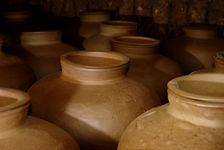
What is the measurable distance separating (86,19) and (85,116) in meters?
1.91

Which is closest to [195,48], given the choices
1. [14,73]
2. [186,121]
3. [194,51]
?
[194,51]

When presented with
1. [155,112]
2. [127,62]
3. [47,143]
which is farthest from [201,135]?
[127,62]

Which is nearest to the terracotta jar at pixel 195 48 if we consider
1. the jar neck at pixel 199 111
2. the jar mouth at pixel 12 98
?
the jar neck at pixel 199 111

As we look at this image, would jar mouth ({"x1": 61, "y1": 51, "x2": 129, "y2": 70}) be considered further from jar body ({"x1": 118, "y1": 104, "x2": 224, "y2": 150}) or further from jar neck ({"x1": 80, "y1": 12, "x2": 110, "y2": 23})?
jar neck ({"x1": 80, "y1": 12, "x2": 110, "y2": 23})

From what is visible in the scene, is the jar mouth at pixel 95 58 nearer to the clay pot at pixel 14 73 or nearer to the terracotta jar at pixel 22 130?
the clay pot at pixel 14 73

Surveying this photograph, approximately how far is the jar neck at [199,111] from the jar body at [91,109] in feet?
1.44

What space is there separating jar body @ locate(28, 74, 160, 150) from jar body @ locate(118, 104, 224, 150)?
28 cm

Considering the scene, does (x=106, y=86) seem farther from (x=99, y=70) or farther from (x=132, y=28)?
(x=132, y=28)

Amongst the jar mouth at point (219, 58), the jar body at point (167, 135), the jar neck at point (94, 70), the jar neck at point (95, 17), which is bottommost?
the jar body at point (167, 135)

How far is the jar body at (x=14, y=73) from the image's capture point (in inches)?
69.7

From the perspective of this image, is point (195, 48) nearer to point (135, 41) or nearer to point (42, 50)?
point (135, 41)

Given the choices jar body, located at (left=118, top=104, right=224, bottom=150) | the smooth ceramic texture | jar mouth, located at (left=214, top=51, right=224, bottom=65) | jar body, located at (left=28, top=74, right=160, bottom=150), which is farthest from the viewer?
the smooth ceramic texture

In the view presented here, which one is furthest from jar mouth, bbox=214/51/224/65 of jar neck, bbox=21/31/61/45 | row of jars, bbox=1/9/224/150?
jar neck, bbox=21/31/61/45

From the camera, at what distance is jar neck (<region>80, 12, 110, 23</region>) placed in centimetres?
315
